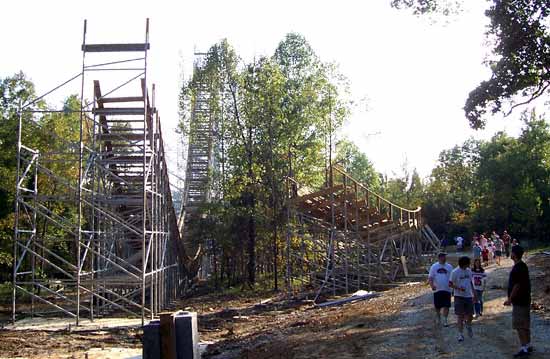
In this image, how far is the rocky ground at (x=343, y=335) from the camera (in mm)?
10680

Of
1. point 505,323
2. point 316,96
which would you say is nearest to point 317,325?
point 505,323

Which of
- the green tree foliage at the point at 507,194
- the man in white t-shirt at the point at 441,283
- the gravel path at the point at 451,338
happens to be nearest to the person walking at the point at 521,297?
the gravel path at the point at 451,338

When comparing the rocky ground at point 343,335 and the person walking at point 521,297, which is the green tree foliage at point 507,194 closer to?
the rocky ground at point 343,335

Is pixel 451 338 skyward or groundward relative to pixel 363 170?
groundward

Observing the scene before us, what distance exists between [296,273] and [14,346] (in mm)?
18139

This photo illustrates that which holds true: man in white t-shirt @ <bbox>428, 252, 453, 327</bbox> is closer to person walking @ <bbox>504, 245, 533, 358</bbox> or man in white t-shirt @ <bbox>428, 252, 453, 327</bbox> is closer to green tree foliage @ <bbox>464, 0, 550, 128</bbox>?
person walking @ <bbox>504, 245, 533, 358</bbox>

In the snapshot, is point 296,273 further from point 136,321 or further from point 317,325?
point 317,325

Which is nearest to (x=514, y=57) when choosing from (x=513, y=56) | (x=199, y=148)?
(x=513, y=56)

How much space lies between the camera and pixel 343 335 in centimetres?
1259

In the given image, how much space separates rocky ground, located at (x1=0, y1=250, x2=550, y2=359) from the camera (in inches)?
420

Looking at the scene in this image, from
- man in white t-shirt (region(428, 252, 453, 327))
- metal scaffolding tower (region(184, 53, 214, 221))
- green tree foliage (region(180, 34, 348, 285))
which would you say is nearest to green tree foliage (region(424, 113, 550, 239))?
green tree foliage (region(180, 34, 348, 285))

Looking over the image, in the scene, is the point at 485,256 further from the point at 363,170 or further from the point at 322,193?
the point at 363,170

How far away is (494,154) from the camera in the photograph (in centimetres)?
5553

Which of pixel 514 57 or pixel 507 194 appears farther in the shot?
pixel 507 194
